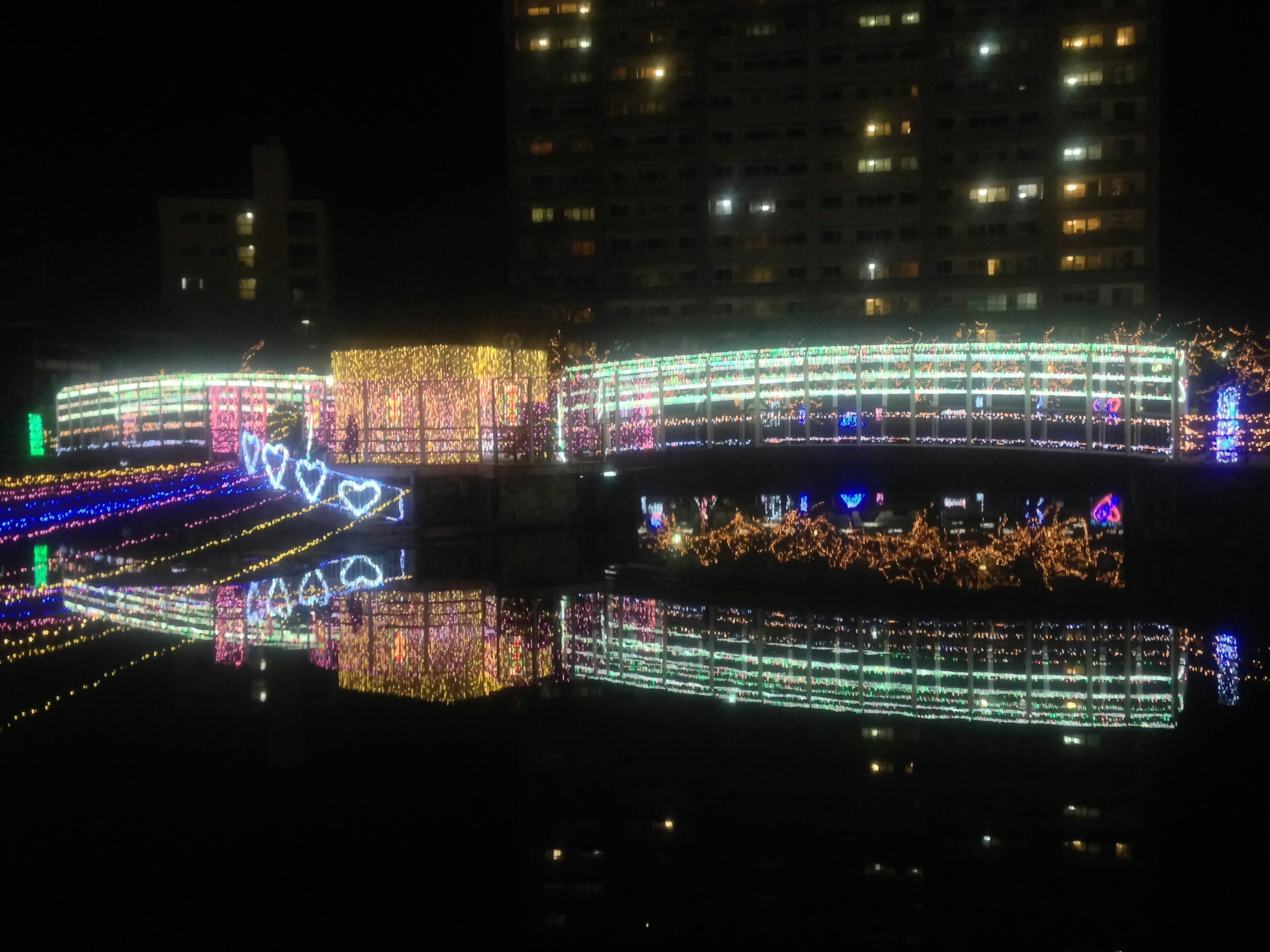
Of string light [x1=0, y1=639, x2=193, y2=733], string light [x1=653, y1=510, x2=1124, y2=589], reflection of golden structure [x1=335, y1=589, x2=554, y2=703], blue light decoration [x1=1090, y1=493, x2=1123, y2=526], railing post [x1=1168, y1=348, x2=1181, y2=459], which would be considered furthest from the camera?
blue light decoration [x1=1090, y1=493, x2=1123, y2=526]

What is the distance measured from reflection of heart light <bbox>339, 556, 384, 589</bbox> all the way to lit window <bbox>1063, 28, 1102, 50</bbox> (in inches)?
2551

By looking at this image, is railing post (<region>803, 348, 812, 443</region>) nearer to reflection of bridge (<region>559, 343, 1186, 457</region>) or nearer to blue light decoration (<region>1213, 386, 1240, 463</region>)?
reflection of bridge (<region>559, 343, 1186, 457</region>)

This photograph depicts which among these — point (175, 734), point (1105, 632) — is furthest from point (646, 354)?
point (175, 734)

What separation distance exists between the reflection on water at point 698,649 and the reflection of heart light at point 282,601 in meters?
0.05

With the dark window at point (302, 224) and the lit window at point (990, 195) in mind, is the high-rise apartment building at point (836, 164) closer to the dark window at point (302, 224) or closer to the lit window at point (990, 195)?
the lit window at point (990, 195)

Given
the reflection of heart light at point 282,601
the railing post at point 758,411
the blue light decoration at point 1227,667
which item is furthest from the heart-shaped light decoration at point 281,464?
the blue light decoration at point 1227,667

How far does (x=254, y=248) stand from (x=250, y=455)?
5546cm

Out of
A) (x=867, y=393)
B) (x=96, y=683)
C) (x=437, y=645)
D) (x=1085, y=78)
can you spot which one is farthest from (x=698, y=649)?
(x=1085, y=78)

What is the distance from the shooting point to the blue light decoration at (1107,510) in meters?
24.5

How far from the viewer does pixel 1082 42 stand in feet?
240

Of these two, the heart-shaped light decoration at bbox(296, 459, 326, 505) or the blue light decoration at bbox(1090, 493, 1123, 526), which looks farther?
the heart-shaped light decoration at bbox(296, 459, 326, 505)

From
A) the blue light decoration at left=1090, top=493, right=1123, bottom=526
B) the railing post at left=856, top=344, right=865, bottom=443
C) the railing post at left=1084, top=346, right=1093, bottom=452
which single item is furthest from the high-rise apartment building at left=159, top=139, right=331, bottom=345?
the railing post at left=1084, top=346, right=1093, bottom=452

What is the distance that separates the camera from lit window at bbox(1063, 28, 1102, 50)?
72.9 m

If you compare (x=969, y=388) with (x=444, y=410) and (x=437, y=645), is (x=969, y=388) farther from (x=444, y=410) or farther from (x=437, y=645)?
(x=437, y=645)
